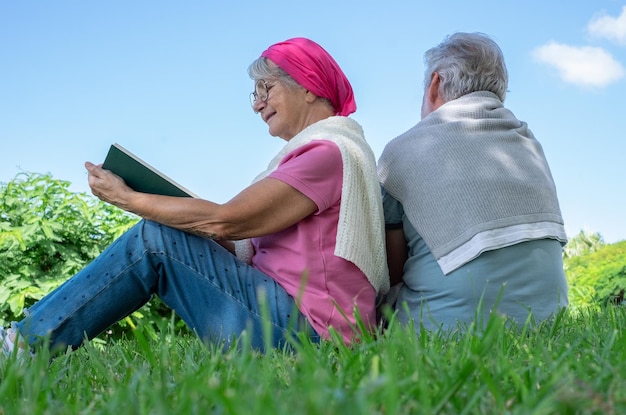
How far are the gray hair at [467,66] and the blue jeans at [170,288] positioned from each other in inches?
46.9

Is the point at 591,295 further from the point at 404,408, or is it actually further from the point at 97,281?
the point at 404,408

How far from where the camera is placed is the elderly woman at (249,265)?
244cm

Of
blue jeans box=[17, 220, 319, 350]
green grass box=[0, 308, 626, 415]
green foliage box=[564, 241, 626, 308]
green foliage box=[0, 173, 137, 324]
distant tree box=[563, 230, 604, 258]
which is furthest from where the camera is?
distant tree box=[563, 230, 604, 258]

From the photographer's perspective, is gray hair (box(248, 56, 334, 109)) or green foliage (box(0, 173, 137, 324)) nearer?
gray hair (box(248, 56, 334, 109))

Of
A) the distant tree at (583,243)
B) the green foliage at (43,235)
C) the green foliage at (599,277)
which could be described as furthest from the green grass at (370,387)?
the distant tree at (583,243)

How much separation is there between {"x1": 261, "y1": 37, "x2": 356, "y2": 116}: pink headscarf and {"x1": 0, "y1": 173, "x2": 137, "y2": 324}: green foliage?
2.46 metres

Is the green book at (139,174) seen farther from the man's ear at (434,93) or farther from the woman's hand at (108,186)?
the man's ear at (434,93)

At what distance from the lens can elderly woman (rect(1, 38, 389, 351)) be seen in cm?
244

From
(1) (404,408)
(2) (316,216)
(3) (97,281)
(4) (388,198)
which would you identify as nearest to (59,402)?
(1) (404,408)

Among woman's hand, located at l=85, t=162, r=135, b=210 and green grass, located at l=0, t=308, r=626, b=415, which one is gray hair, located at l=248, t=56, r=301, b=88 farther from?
green grass, located at l=0, t=308, r=626, b=415

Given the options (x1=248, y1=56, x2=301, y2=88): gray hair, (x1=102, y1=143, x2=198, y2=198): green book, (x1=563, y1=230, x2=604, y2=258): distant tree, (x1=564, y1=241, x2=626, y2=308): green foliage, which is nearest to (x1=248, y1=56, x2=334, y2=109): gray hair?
(x1=248, y1=56, x2=301, y2=88): gray hair

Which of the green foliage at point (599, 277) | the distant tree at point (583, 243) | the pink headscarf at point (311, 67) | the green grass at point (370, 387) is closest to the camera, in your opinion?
the green grass at point (370, 387)

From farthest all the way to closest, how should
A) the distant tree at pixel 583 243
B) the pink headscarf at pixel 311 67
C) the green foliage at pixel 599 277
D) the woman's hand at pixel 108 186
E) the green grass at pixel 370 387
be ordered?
the distant tree at pixel 583 243, the green foliage at pixel 599 277, the pink headscarf at pixel 311 67, the woman's hand at pixel 108 186, the green grass at pixel 370 387

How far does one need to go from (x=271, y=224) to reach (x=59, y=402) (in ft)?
4.28
